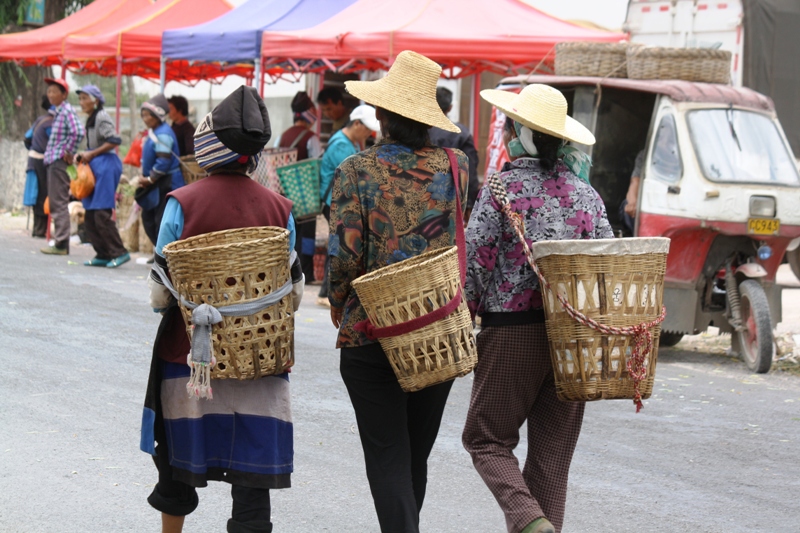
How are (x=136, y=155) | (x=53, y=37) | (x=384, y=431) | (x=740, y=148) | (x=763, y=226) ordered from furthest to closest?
(x=53, y=37), (x=136, y=155), (x=740, y=148), (x=763, y=226), (x=384, y=431)

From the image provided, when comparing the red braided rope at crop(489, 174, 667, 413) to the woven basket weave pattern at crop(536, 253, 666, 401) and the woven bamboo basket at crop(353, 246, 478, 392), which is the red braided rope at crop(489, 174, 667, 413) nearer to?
the woven basket weave pattern at crop(536, 253, 666, 401)

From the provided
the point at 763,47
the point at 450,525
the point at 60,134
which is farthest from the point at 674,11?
the point at 450,525

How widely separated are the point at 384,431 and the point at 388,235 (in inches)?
26.3

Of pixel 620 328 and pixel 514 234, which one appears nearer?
pixel 620 328

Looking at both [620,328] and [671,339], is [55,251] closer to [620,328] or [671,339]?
[671,339]

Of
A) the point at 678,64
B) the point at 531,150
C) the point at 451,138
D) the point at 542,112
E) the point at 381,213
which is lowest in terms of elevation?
the point at 451,138

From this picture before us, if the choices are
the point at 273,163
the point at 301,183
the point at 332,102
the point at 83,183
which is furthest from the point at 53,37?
the point at 301,183

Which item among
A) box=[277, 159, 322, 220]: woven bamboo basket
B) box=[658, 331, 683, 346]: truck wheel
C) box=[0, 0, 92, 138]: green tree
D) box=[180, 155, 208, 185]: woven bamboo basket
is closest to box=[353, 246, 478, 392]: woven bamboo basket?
box=[658, 331, 683, 346]: truck wheel

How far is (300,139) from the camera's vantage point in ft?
38.6

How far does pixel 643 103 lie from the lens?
10.5m

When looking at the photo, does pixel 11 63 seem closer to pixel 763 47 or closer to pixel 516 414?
pixel 763 47

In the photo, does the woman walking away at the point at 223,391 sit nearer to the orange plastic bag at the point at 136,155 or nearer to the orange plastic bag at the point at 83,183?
the orange plastic bag at the point at 83,183

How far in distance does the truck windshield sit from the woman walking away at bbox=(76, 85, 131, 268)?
275 inches

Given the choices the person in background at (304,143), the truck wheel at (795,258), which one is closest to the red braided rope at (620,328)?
the truck wheel at (795,258)
